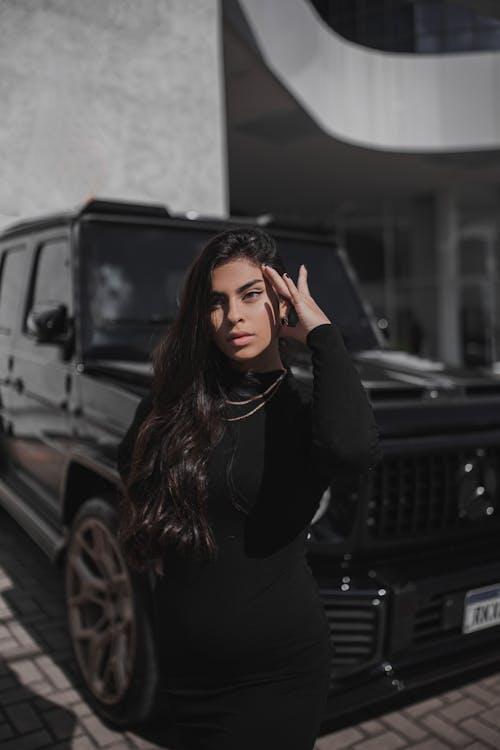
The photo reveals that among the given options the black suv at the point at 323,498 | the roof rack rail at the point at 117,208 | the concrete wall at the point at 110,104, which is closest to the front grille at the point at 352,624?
the black suv at the point at 323,498

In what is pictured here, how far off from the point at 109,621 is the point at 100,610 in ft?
0.65

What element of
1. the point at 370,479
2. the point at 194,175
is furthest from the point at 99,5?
the point at 370,479

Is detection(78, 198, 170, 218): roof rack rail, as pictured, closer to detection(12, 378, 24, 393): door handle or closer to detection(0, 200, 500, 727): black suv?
detection(0, 200, 500, 727): black suv

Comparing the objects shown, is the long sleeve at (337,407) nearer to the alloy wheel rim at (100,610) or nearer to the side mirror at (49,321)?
the alloy wheel rim at (100,610)

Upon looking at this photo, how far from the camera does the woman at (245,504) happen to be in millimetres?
1367

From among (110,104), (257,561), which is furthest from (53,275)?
(110,104)

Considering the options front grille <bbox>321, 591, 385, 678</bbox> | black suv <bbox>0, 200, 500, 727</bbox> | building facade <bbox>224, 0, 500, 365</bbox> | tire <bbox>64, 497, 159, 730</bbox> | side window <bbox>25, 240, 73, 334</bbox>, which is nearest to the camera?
front grille <bbox>321, 591, 385, 678</bbox>

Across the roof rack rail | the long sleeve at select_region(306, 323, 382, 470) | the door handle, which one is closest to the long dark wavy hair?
the long sleeve at select_region(306, 323, 382, 470)

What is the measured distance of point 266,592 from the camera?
140 cm

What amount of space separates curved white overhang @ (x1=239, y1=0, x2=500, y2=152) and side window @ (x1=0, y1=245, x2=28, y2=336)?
28.0 ft

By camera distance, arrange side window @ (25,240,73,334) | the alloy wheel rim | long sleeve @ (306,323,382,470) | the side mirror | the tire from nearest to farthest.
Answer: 1. long sleeve @ (306,323,382,470)
2. the tire
3. the alloy wheel rim
4. the side mirror
5. side window @ (25,240,73,334)

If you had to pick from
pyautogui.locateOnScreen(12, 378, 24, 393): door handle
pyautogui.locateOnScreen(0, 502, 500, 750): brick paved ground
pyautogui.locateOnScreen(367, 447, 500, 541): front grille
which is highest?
pyautogui.locateOnScreen(12, 378, 24, 393): door handle

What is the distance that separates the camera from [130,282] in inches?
128

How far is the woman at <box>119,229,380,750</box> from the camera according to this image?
1.37 metres
